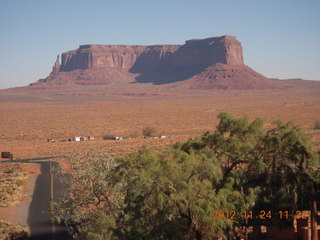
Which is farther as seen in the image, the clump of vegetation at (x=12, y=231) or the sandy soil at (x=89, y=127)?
the sandy soil at (x=89, y=127)

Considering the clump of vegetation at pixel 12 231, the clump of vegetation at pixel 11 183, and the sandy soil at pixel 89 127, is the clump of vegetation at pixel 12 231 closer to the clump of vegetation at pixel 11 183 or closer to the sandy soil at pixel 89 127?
the sandy soil at pixel 89 127

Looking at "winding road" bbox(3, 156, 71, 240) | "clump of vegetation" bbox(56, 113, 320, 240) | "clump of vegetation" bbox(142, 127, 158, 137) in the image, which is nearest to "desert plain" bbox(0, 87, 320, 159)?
"clump of vegetation" bbox(142, 127, 158, 137)

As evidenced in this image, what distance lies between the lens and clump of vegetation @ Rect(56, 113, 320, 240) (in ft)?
41.9

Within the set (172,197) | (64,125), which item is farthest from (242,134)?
(64,125)

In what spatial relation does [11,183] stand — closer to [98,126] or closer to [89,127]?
[89,127]

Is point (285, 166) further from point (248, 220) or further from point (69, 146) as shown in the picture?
point (69, 146)

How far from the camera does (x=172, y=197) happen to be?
1244 centimetres

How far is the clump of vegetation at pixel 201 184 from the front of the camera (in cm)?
1276

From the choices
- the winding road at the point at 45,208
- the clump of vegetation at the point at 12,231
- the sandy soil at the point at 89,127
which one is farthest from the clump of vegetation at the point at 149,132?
the clump of vegetation at the point at 12,231

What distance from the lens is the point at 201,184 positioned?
13.0 metres

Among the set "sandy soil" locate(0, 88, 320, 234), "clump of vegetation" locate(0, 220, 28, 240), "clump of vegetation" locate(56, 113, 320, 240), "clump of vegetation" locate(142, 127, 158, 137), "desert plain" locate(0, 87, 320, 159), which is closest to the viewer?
"clump of vegetation" locate(56, 113, 320, 240)
